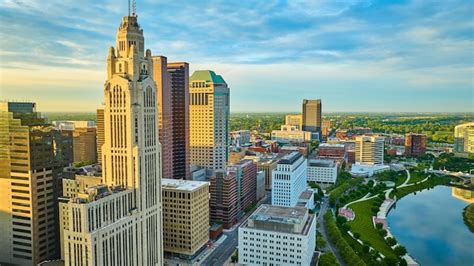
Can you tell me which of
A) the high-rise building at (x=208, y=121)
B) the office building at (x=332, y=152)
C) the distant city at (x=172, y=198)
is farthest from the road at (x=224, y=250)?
the office building at (x=332, y=152)

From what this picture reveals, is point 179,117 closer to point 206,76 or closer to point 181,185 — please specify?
point 206,76

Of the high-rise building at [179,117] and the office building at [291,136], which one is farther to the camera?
the office building at [291,136]

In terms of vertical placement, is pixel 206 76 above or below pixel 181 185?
above

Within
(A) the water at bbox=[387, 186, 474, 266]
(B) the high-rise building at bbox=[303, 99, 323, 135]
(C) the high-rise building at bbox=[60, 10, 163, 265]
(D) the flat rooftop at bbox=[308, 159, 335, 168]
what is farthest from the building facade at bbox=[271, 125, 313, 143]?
(C) the high-rise building at bbox=[60, 10, 163, 265]

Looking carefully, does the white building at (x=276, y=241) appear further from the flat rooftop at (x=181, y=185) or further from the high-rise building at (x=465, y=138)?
the high-rise building at (x=465, y=138)

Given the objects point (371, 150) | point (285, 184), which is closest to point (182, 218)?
point (285, 184)

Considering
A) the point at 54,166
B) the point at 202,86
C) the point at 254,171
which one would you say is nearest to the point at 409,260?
the point at 254,171

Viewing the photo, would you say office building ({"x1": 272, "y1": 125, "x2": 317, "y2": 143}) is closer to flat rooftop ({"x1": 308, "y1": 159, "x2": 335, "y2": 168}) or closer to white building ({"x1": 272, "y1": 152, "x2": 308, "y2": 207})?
flat rooftop ({"x1": 308, "y1": 159, "x2": 335, "y2": 168})
